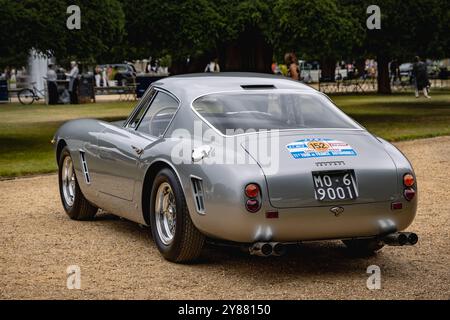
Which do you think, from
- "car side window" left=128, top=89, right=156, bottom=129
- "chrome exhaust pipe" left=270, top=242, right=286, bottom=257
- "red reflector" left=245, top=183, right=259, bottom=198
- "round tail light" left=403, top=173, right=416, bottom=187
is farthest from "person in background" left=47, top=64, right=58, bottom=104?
"chrome exhaust pipe" left=270, top=242, right=286, bottom=257

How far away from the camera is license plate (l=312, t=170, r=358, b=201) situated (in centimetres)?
667

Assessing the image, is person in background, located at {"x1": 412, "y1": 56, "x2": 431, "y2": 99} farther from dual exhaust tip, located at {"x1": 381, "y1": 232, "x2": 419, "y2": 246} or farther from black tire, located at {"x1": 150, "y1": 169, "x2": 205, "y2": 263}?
dual exhaust tip, located at {"x1": 381, "y1": 232, "x2": 419, "y2": 246}

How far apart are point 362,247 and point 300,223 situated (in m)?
1.28

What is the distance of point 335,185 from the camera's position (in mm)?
6738

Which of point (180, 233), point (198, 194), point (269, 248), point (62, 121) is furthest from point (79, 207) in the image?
point (62, 121)

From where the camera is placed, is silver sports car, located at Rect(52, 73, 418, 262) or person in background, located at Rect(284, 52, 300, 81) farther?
person in background, located at Rect(284, 52, 300, 81)

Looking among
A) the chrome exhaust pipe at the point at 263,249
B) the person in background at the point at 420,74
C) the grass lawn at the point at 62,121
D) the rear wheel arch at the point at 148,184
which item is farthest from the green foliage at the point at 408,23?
the chrome exhaust pipe at the point at 263,249

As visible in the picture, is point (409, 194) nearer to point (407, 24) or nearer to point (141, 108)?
point (141, 108)

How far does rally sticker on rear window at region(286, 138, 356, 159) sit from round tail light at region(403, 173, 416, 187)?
409mm

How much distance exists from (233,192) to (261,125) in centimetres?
97

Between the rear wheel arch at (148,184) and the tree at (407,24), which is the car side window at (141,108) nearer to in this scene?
the rear wheel arch at (148,184)

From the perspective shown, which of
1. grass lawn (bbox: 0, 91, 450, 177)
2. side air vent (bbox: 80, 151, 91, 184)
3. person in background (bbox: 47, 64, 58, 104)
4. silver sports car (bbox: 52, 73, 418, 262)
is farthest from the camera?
person in background (bbox: 47, 64, 58, 104)

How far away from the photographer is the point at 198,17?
77.5ft
